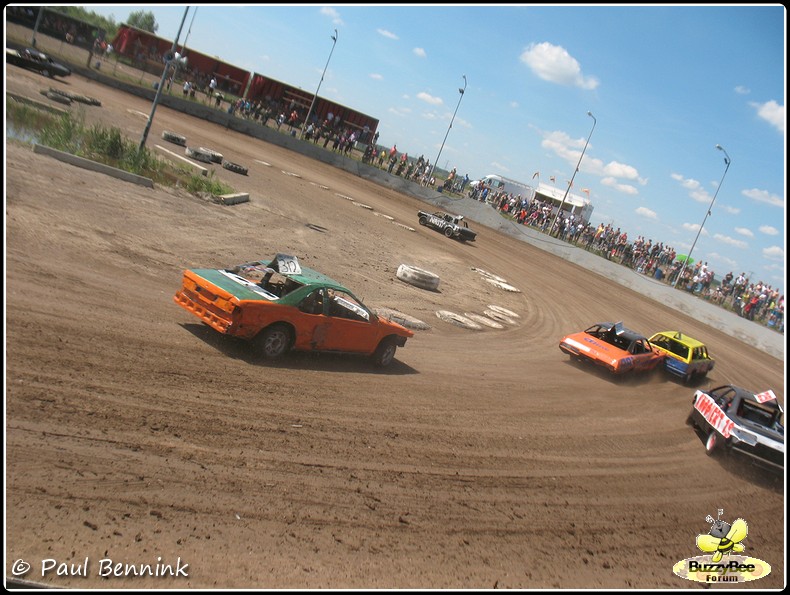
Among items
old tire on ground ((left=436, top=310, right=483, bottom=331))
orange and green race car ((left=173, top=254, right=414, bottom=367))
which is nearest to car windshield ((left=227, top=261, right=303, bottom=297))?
orange and green race car ((left=173, top=254, right=414, bottom=367))

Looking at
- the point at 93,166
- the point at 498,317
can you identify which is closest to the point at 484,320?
the point at 498,317

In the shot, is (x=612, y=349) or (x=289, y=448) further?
(x=612, y=349)

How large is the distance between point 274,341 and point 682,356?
13.7 metres

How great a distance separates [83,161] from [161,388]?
11.0m

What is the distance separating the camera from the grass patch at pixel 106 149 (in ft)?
55.0

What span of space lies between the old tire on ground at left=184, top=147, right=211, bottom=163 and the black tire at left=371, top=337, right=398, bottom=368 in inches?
632

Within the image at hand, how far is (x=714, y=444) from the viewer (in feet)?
38.3

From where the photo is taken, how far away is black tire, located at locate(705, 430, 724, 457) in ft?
37.7

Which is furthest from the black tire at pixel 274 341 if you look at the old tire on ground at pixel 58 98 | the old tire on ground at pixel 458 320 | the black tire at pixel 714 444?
the old tire on ground at pixel 58 98

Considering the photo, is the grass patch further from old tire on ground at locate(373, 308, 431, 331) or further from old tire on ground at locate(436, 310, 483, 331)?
old tire on ground at locate(436, 310, 483, 331)

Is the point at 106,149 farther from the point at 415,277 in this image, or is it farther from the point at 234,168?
the point at 415,277

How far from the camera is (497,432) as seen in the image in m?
9.38

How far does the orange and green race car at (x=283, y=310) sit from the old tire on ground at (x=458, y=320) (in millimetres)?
5323

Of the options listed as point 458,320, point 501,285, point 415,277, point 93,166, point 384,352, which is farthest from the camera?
point 501,285
